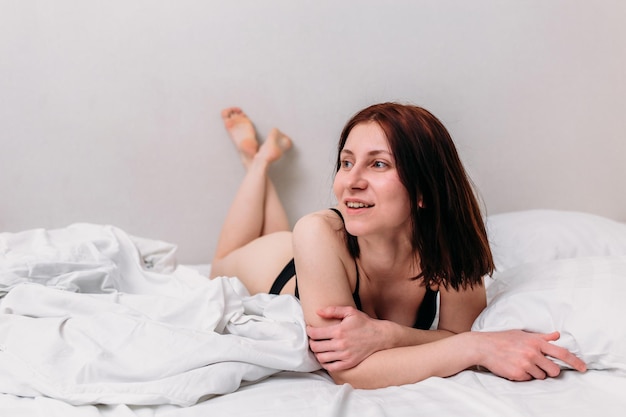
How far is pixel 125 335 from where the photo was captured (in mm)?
1182

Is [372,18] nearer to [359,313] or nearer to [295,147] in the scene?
[295,147]

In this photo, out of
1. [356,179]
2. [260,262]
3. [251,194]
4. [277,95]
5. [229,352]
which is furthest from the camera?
[277,95]

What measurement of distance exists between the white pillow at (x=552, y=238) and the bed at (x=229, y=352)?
339 millimetres

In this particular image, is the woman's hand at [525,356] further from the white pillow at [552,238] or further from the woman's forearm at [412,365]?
the white pillow at [552,238]

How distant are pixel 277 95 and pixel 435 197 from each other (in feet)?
3.43

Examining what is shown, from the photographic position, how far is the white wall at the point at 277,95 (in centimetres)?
209

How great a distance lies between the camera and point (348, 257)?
1396 mm

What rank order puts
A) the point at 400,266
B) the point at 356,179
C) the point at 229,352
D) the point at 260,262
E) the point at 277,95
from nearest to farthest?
the point at 229,352, the point at 356,179, the point at 400,266, the point at 260,262, the point at 277,95

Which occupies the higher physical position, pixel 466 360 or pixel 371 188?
pixel 371 188

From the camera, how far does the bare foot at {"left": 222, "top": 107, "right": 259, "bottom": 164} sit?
2.14 metres

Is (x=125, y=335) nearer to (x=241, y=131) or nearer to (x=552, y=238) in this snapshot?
(x=241, y=131)

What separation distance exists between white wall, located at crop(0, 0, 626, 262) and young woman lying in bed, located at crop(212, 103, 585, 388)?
0.86m

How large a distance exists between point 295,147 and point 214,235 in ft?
1.40

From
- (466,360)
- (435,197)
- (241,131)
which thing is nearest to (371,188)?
(435,197)
